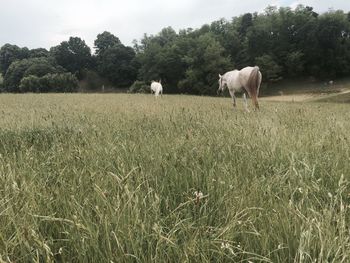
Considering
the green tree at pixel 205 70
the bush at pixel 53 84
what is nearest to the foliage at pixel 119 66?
the bush at pixel 53 84

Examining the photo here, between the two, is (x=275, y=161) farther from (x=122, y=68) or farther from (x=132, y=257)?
(x=122, y=68)

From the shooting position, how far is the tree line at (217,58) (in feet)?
290

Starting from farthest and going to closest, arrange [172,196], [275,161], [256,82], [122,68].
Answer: [122,68] < [256,82] < [275,161] < [172,196]

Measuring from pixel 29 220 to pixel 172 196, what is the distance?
119 cm

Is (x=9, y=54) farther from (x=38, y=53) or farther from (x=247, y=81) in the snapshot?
(x=247, y=81)

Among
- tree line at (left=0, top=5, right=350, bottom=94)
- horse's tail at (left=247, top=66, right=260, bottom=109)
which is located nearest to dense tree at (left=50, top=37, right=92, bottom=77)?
tree line at (left=0, top=5, right=350, bottom=94)

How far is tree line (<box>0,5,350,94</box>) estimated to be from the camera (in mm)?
88375

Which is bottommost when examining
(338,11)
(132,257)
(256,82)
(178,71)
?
(132,257)

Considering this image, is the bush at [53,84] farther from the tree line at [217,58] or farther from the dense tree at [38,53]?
the dense tree at [38,53]

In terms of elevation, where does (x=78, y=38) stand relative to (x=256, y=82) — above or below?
above

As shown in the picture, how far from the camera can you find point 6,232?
2.47m

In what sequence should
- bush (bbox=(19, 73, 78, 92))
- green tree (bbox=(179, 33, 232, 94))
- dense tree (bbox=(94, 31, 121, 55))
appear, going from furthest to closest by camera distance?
dense tree (bbox=(94, 31, 121, 55))
bush (bbox=(19, 73, 78, 92))
green tree (bbox=(179, 33, 232, 94))

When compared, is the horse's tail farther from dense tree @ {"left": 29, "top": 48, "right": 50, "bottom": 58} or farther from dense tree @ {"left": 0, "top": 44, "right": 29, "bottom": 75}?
dense tree @ {"left": 0, "top": 44, "right": 29, "bottom": 75}

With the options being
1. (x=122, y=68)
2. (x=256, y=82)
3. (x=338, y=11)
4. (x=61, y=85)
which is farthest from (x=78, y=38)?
(x=256, y=82)
